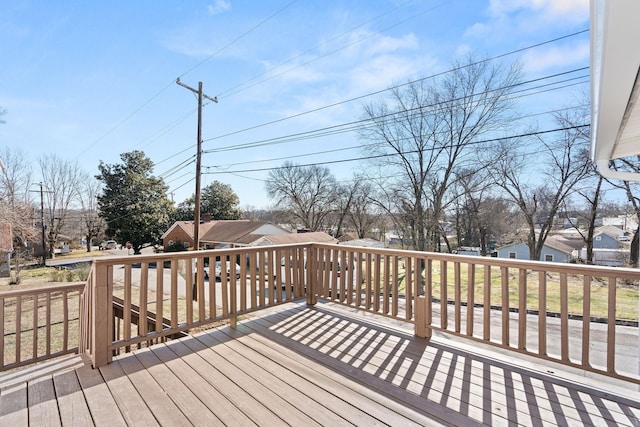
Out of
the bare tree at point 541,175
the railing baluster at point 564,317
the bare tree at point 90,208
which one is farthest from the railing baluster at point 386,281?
the bare tree at point 90,208

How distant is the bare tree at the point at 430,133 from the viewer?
13.8 metres

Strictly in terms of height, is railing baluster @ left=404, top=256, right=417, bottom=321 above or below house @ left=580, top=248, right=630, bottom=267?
above

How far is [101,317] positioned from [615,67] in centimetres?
312

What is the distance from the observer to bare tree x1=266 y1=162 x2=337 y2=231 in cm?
2753

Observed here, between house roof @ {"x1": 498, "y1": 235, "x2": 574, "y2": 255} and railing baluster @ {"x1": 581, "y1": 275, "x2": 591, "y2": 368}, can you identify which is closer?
railing baluster @ {"x1": 581, "y1": 275, "x2": 591, "y2": 368}

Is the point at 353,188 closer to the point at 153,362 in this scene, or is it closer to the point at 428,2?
the point at 428,2

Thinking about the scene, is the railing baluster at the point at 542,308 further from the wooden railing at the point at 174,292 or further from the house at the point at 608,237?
the house at the point at 608,237

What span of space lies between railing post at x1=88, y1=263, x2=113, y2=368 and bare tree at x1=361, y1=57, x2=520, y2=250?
14.7 m

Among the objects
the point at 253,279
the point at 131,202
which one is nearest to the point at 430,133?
the point at 253,279

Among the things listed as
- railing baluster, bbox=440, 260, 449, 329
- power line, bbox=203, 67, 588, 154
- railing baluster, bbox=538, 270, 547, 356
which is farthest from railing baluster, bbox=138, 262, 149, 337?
power line, bbox=203, 67, 588, 154

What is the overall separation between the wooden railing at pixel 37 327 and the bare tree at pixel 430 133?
14100 mm

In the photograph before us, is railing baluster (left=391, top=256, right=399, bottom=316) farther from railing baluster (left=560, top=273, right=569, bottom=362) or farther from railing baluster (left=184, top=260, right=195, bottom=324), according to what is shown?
railing baluster (left=184, top=260, right=195, bottom=324)

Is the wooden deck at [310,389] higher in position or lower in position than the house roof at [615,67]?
lower

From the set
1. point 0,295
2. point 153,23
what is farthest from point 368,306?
point 153,23
